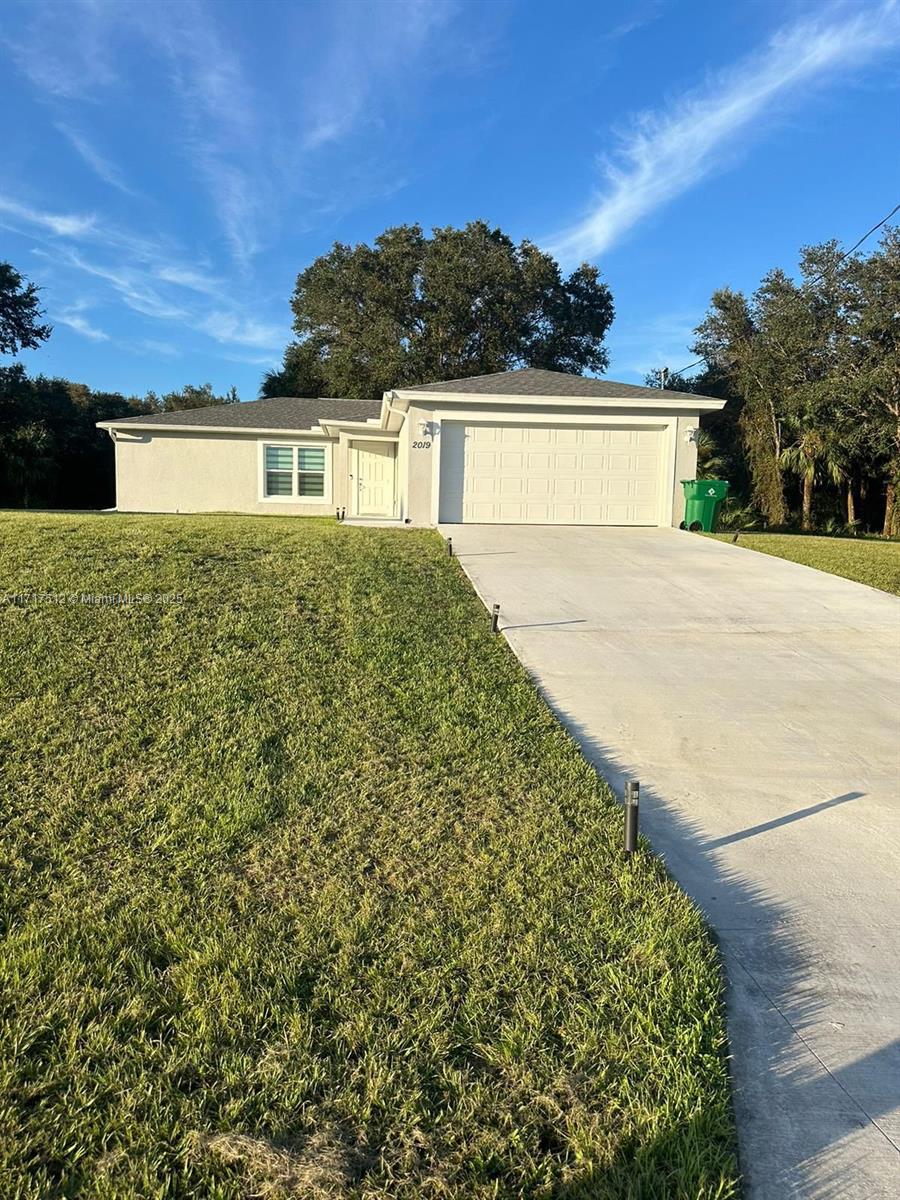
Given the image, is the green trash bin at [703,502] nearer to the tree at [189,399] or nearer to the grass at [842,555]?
the grass at [842,555]

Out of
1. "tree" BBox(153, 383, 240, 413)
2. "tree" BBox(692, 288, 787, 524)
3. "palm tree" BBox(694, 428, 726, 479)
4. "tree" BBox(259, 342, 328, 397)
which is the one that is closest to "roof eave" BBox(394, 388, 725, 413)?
"palm tree" BBox(694, 428, 726, 479)

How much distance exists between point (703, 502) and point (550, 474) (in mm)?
3042

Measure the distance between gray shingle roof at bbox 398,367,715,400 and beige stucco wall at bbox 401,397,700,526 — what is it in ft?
1.06

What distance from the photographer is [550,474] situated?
1438cm

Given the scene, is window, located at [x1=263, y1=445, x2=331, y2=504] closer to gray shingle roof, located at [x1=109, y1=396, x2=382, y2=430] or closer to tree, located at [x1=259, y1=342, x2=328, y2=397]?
gray shingle roof, located at [x1=109, y1=396, x2=382, y2=430]

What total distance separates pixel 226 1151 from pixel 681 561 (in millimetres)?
9646

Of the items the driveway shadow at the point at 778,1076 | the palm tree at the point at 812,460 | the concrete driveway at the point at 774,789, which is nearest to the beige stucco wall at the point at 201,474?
the concrete driveway at the point at 774,789

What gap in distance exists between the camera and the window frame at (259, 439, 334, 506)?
19359 millimetres

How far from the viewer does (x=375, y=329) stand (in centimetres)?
3080

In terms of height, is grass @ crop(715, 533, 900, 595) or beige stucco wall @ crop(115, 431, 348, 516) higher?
beige stucco wall @ crop(115, 431, 348, 516)

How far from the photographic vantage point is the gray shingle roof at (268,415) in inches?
757

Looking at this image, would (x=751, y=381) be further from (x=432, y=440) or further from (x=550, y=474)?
(x=432, y=440)

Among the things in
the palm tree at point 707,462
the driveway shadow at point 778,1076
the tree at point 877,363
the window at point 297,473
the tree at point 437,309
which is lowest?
the driveway shadow at point 778,1076

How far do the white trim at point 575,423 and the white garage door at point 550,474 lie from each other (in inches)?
3.8
